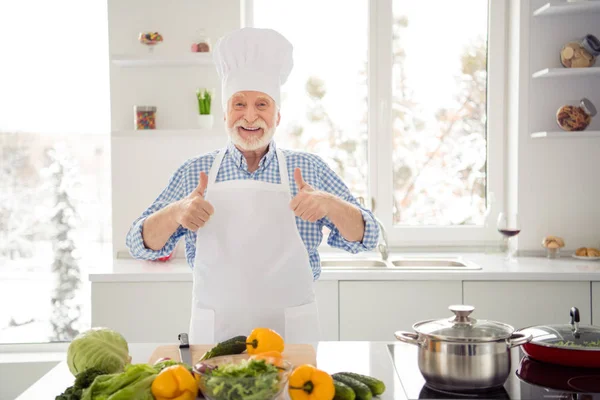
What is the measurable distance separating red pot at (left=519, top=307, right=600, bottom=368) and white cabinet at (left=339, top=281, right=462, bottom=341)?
1.29m

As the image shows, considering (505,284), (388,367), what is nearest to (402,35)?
(505,284)

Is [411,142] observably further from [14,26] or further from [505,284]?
[14,26]

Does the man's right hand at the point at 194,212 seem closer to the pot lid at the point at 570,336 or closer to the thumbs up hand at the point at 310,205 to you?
Answer: the thumbs up hand at the point at 310,205

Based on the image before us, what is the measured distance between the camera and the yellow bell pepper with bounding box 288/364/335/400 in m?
1.24

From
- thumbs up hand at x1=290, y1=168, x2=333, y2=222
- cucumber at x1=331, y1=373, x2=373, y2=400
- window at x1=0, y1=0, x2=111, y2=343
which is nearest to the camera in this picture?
Result: cucumber at x1=331, y1=373, x2=373, y2=400

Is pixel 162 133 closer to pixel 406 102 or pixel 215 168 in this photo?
pixel 215 168

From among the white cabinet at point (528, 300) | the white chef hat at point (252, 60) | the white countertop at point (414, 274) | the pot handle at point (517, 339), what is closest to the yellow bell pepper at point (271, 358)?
the pot handle at point (517, 339)

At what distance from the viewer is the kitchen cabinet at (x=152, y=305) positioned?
3045mm

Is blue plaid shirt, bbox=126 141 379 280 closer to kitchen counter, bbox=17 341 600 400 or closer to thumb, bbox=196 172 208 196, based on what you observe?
thumb, bbox=196 172 208 196

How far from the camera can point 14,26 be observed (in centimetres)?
377

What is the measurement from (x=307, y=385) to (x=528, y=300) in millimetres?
2046

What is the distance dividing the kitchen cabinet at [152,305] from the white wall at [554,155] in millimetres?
1196

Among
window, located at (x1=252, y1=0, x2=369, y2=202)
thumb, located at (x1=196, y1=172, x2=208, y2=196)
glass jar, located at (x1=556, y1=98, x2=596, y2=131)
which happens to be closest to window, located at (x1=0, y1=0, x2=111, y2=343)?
window, located at (x1=252, y1=0, x2=369, y2=202)

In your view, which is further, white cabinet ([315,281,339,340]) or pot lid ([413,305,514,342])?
white cabinet ([315,281,339,340])
